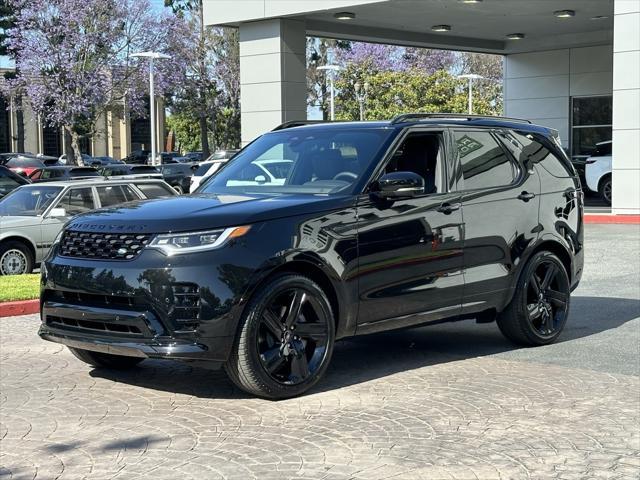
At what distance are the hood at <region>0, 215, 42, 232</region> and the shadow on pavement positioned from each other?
7.26 meters

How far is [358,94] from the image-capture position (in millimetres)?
50781

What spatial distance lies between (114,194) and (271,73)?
1117 cm

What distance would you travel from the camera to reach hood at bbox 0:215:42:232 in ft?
46.1

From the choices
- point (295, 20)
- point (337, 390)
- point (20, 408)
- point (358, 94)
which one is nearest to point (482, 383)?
point (337, 390)

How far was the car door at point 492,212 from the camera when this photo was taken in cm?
755

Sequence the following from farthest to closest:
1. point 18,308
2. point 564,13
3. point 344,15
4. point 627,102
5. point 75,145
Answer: point 75,145, point 564,13, point 344,15, point 627,102, point 18,308

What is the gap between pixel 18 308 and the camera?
1039 cm

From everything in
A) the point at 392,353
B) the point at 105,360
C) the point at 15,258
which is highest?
the point at 15,258

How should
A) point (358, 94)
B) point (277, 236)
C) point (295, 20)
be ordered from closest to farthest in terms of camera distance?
1. point (277, 236)
2. point (295, 20)
3. point (358, 94)

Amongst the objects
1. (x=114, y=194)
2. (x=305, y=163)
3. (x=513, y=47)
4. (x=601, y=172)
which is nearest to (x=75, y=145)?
(x=513, y=47)

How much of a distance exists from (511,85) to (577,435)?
30253 mm

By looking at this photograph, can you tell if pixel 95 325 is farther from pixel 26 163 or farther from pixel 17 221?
pixel 26 163

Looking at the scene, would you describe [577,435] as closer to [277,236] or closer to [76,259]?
[277,236]

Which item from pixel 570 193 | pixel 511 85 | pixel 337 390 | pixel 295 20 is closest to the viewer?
pixel 337 390
